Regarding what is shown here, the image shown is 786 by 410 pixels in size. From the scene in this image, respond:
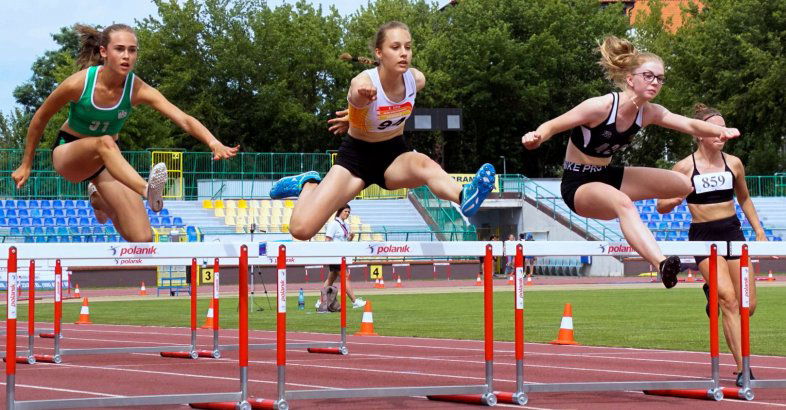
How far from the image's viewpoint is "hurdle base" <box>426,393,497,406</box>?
873 centimetres

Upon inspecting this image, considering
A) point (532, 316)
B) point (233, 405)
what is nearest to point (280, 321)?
point (233, 405)

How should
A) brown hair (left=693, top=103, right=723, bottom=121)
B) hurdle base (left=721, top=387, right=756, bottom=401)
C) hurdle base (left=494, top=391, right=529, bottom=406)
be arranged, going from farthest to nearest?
brown hair (left=693, top=103, right=723, bottom=121) < hurdle base (left=721, top=387, right=756, bottom=401) < hurdle base (left=494, top=391, right=529, bottom=406)

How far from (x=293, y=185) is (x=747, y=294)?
3521 millimetres

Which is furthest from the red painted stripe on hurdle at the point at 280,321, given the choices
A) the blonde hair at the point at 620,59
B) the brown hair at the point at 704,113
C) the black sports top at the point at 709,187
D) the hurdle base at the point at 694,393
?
the brown hair at the point at 704,113

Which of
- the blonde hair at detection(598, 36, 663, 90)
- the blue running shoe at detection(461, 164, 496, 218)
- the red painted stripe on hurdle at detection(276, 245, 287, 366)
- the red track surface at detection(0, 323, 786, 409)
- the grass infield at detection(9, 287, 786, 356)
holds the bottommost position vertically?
the red track surface at detection(0, 323, 786, 409)

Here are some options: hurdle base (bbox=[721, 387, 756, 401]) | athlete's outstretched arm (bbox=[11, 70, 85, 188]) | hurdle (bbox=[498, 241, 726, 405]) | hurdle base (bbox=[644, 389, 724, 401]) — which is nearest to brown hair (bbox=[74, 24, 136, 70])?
athlete's outstretched arm (bbox=[11, 70, 85, 188])

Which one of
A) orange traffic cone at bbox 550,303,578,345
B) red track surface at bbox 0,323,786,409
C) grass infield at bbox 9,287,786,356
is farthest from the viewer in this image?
grass infield at bbox 9,287,786,356

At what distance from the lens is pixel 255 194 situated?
4225 cm

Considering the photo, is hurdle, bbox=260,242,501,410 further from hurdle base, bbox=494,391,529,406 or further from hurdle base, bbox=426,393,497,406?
hurdle base, bbox=494,391,529,406

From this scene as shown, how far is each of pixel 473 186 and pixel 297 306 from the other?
15.4m

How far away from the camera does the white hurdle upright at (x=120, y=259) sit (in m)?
7.27

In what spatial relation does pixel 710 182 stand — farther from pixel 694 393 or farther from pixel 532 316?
pixel 532 316

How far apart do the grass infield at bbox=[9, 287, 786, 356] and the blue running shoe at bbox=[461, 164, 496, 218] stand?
5.73 meters

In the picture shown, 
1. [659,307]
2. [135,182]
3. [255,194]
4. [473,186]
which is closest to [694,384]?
[473,186]
